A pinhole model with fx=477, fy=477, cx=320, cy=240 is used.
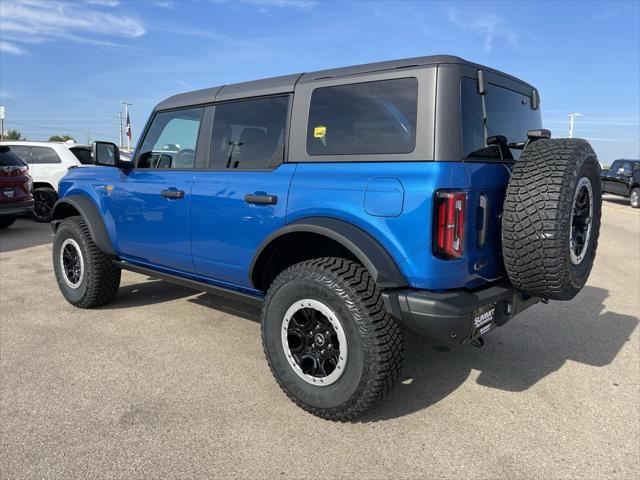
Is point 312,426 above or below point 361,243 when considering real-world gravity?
below

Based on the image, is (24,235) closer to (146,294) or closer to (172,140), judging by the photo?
(146,294)

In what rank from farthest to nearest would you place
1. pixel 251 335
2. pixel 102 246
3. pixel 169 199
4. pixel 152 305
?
1. pixel 152 305
2. pixel 102 246
3. pixel 251 335
4. pixel 169 199

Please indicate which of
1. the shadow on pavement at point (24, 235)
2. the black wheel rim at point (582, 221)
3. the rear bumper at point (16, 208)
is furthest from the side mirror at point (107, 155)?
the rear bumper at point (16, 208)

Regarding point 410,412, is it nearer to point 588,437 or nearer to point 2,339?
point 588,437

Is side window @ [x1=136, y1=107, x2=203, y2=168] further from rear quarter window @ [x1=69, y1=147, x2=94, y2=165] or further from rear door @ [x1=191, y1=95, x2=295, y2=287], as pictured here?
rear quarter window @ [x1=69, y1=147, x2=94, y2=165]

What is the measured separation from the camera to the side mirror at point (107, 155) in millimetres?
4184

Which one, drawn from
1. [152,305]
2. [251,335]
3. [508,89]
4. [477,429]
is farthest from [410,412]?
[152,305]

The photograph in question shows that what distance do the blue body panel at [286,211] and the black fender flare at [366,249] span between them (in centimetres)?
3

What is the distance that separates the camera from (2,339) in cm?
395

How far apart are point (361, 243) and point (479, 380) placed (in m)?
1.55

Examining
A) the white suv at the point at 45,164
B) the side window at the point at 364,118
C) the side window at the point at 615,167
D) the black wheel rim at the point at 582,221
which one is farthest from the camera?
the side window at the point at 615,167

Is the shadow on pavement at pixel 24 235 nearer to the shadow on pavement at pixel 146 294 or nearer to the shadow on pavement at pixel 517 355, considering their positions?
the shadow on pavement at pixel 146 294

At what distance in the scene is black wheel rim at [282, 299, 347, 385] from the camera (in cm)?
273

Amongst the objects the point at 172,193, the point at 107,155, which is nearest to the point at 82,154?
the point at 107,155
